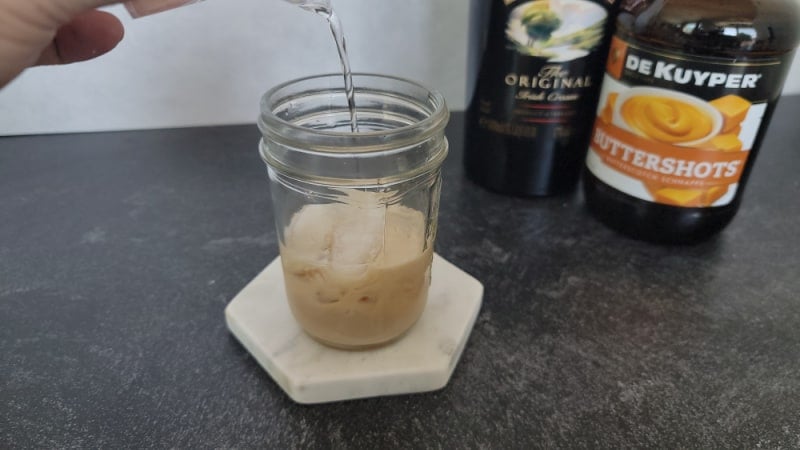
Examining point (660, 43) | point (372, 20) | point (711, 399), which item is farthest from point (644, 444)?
point (372, 20)

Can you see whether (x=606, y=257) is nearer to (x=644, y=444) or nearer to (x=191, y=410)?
(x=644, y=444)

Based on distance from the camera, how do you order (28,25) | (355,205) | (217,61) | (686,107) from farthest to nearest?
(217,61) < (686,107) < (355,205) < (28,25)

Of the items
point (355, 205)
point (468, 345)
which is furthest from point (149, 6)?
point (468, 345)

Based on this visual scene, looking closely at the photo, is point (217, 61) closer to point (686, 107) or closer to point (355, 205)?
point (355, 205)

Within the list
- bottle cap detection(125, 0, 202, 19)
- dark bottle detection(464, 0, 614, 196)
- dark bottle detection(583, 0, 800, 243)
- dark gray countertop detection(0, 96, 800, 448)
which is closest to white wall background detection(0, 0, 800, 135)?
dark gray countertop detection(0, 96, 800, 448)

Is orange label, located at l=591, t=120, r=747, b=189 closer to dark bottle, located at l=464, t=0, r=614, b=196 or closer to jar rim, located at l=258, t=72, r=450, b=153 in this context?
dark bottle, located at l=464, t=0, r=614, b=196

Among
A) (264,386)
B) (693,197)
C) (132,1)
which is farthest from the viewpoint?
(693,197)

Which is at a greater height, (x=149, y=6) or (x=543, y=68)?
(x=149, y=6)
